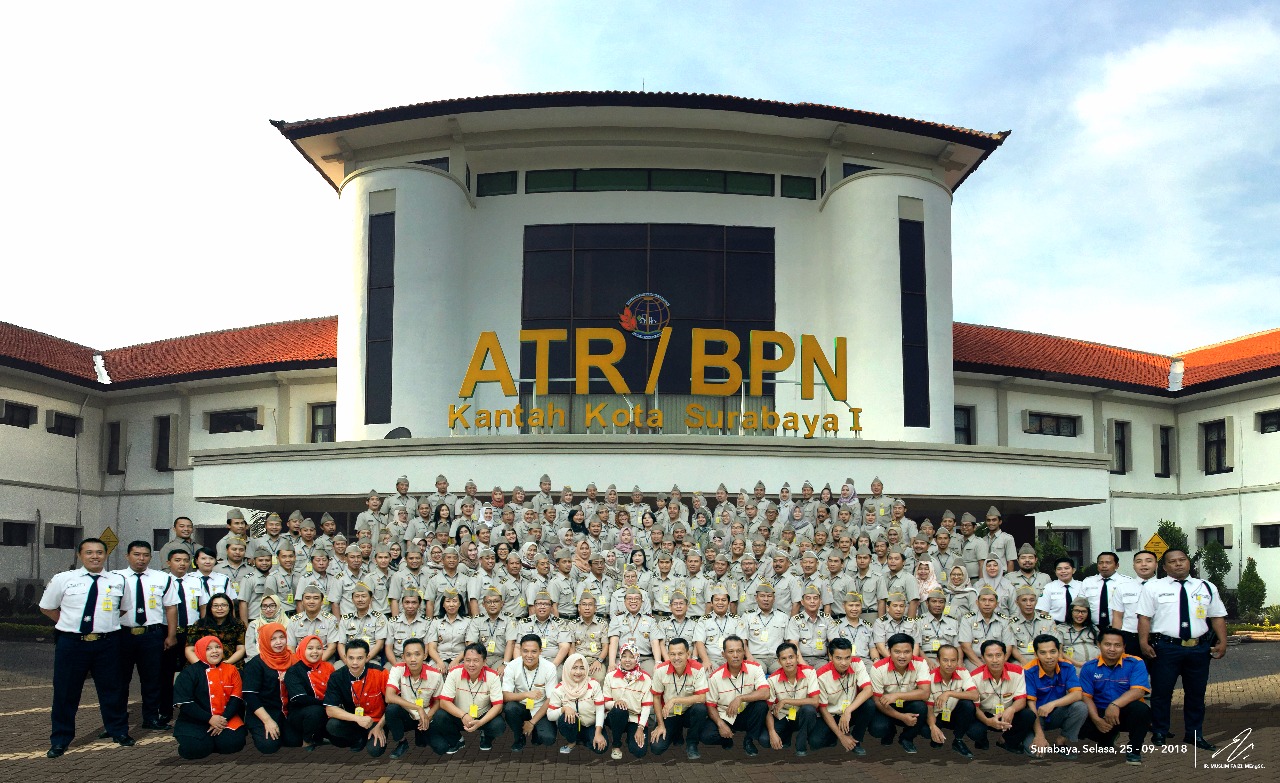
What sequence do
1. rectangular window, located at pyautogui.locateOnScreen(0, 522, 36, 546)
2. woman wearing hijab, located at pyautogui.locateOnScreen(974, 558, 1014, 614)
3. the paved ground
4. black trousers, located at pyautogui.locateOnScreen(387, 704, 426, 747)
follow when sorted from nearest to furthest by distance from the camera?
the paved ground
black trousers, located at pyautogui.locateOnScreen(387, 704, 426, 747)
woman wearing hijab, located at pyautogui.locateOnScreen(974, 558, 1014, 614)
rectangular window, located at pyautogui.locateOnScreen(0, 522, 36, 546)

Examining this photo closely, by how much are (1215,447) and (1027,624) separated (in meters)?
26.4

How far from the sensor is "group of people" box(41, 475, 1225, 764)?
10633mm

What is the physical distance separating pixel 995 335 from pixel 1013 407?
3.27 metres

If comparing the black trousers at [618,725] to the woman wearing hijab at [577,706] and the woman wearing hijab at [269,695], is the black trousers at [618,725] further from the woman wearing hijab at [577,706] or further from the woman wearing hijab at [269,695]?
the woman wearing hijab at [269,695]

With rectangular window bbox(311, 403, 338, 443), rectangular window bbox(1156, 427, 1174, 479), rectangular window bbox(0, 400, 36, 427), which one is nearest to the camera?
rectangular window bbox(0, 400, 36, 427)

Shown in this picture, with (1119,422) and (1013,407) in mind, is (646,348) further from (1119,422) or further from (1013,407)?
(1119,422)

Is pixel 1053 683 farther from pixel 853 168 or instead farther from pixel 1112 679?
pixel 853 168

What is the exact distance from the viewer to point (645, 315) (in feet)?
92.4

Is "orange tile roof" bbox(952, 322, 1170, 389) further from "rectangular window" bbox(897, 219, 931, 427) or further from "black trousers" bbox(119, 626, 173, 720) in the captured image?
"black trousers" bbox(119, 626, 173, 720)

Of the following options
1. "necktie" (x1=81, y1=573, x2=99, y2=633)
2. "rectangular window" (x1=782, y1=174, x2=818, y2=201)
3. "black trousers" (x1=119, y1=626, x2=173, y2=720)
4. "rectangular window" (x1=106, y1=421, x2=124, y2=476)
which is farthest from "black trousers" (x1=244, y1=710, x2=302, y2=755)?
"rectangular window" (x1=106, y1=421, x2=124, y2=476)

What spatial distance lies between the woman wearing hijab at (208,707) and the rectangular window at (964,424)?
25.9 meters

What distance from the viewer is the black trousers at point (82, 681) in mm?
10531

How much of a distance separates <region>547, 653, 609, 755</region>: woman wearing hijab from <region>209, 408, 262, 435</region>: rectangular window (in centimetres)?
2437

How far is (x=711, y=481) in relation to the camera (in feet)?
74.6
